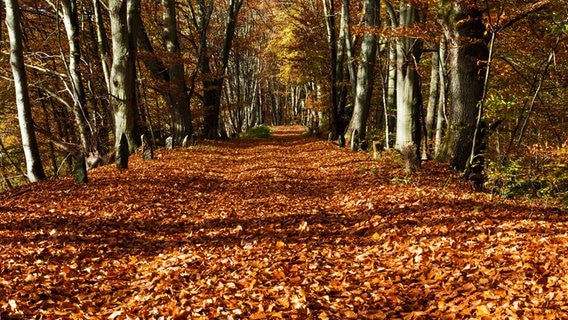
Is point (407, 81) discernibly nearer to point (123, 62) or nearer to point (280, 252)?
point (280, 252)

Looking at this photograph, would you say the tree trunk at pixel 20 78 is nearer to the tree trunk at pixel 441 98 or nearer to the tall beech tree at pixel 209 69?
the tree trunk at pixel 441 98

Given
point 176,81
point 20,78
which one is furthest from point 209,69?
point 20,78

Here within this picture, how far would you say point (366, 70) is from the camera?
16562mm

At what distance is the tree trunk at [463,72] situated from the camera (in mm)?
9312

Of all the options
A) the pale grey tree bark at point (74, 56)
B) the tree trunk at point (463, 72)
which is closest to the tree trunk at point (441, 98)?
the tree trunk at point (463, 72)

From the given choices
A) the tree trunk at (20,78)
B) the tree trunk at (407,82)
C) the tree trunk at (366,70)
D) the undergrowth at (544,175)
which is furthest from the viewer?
the tree trunk at (366,70)

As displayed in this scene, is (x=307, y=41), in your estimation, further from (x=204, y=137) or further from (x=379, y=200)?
(x=379, y=200)

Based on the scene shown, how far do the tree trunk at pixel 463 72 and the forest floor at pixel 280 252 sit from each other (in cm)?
78

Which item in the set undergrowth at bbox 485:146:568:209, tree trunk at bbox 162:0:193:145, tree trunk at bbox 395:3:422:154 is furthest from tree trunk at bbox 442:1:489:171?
tree trunk at bbox 162:0:193:145

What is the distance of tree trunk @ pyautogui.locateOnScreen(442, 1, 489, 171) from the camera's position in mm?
9312

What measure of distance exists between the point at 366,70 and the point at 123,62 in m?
9.11

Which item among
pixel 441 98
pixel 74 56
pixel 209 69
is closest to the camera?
pixel 74 56

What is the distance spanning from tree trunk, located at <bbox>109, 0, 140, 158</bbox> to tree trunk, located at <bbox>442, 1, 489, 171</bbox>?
9.08 metres

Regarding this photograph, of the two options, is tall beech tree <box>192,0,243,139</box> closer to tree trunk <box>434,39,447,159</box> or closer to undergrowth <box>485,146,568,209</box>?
tree trunk <box>434,39,447,159</box>
